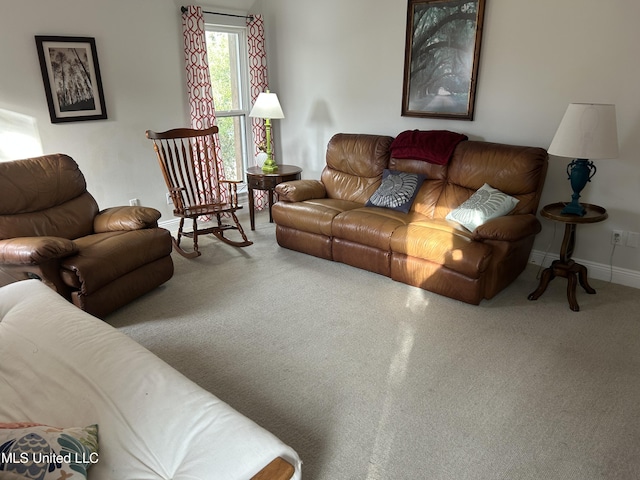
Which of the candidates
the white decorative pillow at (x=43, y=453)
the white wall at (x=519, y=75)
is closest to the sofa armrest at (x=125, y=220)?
the white decorative pillow at (x=43, y=453)

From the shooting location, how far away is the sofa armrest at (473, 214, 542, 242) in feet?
9.48

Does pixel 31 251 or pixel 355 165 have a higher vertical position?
pixel 355 165

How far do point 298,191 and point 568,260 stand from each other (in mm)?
2261

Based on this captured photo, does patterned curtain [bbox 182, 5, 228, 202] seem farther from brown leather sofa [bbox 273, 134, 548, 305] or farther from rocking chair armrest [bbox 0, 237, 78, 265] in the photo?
rocking chair armrest [bbox 0, 237, 78, 265]

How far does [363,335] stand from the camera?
8.86ft

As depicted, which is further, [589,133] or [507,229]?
[507,229]

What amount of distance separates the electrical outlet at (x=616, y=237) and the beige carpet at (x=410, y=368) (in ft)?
1.07

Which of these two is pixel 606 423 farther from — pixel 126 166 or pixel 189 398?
pixel 126 166

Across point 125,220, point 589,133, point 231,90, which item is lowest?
point 125,220

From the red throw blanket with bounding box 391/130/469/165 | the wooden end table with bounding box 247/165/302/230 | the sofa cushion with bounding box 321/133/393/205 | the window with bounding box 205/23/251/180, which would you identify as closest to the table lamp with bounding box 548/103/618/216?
the red throw blanket with bounding box 391/130/469/165

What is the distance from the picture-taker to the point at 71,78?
3.82 meters

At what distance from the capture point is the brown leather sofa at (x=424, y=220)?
9.78 feet

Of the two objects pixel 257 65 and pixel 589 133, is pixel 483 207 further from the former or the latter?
pixel 257 65

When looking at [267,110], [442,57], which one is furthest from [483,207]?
[267,110]
